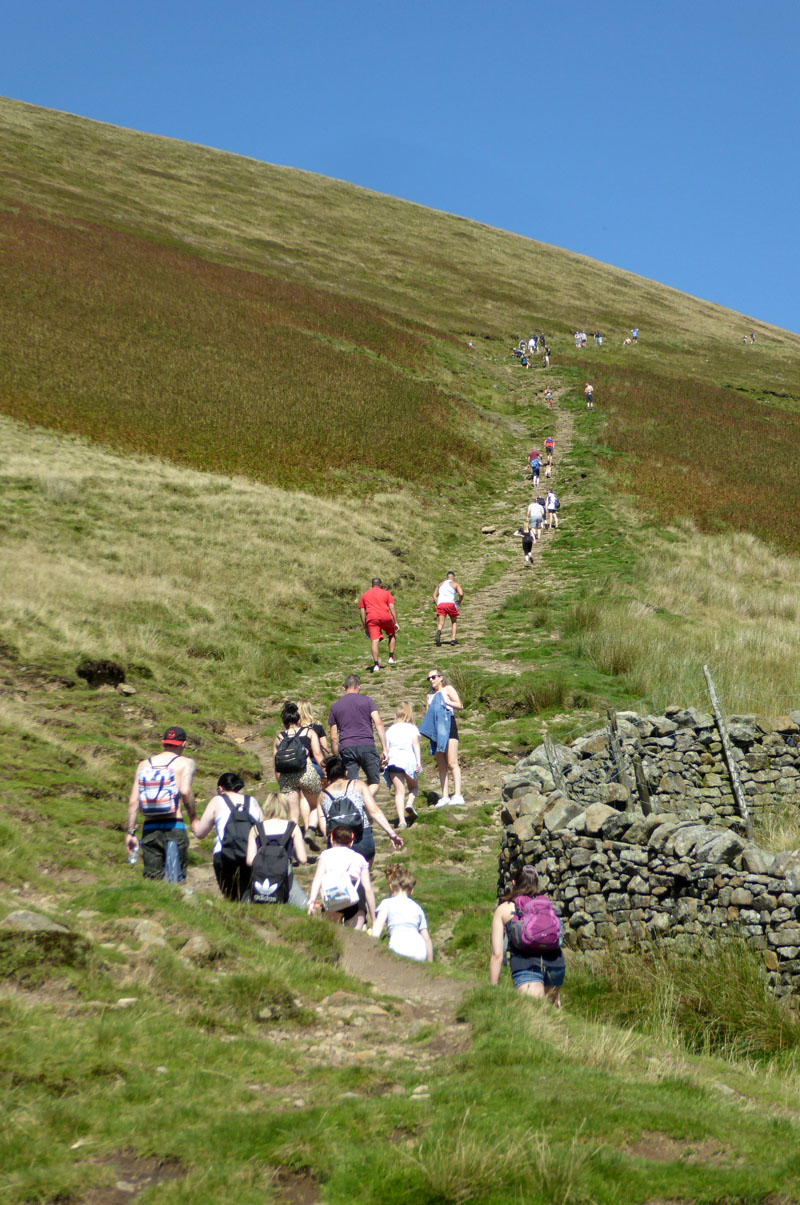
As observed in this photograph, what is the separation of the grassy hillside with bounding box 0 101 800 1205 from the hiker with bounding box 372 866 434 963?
0.84 ft

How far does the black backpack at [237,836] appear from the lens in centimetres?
805

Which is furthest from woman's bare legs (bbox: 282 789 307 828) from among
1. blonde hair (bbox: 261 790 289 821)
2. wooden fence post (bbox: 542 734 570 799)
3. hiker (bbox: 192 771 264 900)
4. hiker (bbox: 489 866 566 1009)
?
hiker (bbox: 489 866 566 1009)

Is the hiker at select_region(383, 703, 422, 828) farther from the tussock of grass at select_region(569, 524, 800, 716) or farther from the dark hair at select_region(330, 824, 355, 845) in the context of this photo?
the tussock of grass at select_region(569, 524, 800, 716)

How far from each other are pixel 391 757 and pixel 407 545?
17.3 m

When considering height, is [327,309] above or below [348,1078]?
above

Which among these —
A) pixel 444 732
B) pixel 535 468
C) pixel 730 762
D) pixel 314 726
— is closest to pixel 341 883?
pixel 314 726

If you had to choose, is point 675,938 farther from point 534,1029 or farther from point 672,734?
point 672,734

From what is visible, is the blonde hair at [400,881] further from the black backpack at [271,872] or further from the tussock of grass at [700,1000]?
the tussock of grass at [700,1000]

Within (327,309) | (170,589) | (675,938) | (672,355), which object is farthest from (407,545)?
(672,355)

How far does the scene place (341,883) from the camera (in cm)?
780

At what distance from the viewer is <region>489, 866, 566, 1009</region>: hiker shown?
6976 millimetres

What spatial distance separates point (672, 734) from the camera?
13305 mm

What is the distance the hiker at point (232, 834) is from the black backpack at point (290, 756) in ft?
6.36

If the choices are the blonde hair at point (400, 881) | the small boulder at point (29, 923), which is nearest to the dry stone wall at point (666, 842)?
the blonde hair at point (400, 881)
